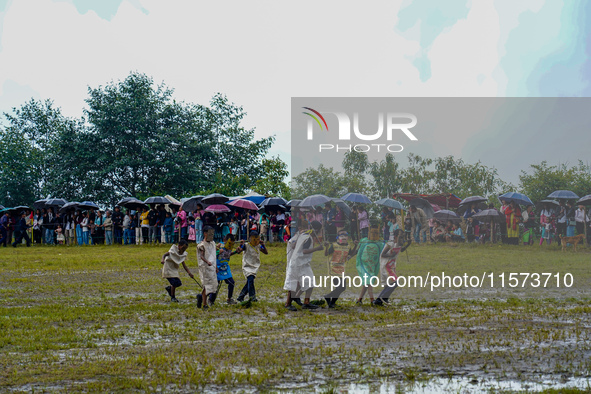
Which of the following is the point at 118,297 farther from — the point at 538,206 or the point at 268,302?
the point at 538,206

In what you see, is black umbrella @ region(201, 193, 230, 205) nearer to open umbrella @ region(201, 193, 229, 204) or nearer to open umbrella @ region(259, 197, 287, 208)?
open umbrella @ region(201, 193, 229, 204)

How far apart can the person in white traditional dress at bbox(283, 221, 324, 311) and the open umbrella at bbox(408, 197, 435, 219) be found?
13096 millimetres

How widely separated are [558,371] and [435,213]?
62.5ft

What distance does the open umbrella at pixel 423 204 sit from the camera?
2483 cm

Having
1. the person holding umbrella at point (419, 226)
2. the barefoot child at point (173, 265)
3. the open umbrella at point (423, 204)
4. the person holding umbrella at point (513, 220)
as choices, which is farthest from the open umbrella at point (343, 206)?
the barefoot child at point (173, 265)

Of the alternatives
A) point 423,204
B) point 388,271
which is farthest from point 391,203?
point 388,271

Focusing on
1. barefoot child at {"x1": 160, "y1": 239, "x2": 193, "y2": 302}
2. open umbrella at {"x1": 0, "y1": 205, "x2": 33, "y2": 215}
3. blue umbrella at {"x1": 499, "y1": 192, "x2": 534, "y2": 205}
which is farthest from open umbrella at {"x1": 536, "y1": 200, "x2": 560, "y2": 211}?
open umbrella at {"x1": 0, "y1": 205, "x2": 33, "y2": 215}

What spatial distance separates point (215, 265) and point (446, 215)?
49.3ft

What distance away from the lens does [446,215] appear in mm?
25531

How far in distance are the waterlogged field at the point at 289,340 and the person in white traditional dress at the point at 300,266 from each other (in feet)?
1.40

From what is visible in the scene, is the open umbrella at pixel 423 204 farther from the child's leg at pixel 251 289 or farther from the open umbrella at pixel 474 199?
the child's leg at pixel 251 289

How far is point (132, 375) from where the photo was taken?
22.1 feet

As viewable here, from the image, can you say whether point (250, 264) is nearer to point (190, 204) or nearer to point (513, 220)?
point (513, 220)

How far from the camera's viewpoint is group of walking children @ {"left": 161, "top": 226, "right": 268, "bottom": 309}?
12.1m
